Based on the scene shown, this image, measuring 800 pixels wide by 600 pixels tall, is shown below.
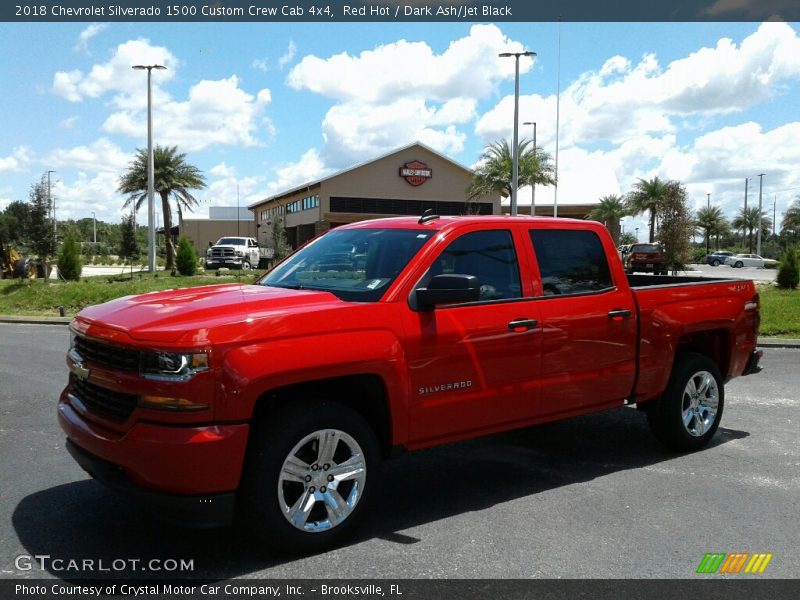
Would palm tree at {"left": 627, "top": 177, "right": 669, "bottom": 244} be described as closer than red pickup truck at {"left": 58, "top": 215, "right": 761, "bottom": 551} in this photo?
No

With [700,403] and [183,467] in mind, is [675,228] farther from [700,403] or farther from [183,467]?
[183,467]

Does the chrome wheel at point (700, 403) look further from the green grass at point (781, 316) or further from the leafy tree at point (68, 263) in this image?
the leafy tree at point (68, 263)

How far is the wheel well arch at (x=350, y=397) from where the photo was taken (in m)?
4.05

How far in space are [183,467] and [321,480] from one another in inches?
31.3

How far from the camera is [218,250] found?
38.2 m

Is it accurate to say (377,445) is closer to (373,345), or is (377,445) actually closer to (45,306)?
(373,345)

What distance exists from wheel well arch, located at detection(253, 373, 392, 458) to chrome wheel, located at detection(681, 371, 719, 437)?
299 centimetres

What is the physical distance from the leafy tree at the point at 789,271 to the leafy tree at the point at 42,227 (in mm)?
23302

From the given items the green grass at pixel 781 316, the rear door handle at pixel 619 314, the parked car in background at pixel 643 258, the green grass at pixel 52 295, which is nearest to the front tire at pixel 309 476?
the rear door handle at pixel 619 314

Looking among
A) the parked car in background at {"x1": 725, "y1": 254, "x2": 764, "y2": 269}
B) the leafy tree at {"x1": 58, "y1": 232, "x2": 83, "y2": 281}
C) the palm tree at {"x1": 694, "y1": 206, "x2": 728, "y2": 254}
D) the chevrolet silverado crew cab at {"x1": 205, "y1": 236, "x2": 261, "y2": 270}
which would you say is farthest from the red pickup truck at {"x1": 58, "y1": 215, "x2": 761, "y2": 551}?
the palm tree at {"x1": 694, "y1": 206, "x2": 728, "y2": 254}

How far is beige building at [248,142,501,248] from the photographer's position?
185 feet

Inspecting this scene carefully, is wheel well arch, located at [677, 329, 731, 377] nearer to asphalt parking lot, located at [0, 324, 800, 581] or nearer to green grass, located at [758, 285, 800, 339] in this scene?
asphalt parking lot, located at [0, 324, 800, 581]

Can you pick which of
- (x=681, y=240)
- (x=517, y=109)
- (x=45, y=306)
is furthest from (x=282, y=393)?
(x=517, y=109)

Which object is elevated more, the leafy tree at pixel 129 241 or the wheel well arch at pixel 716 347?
the leafy tree at pixel 129 241
